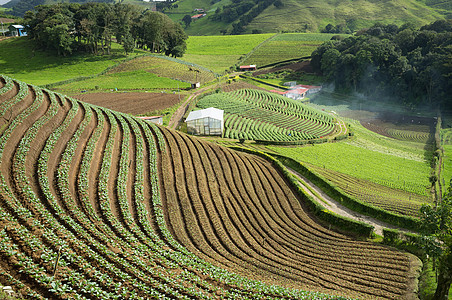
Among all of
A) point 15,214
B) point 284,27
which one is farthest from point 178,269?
point 284,27

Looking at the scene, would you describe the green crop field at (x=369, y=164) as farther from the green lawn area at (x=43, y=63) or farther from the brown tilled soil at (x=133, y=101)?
the green lawn area at (x=43, y=63)

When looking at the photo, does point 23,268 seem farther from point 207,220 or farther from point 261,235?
point 261,235

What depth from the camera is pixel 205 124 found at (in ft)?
181

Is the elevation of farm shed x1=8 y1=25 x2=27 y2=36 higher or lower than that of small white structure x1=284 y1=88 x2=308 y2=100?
higher

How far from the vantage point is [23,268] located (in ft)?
45.2

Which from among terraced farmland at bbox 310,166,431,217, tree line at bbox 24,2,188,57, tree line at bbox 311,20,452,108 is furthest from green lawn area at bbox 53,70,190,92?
tree line at bbox 311,20,452,108

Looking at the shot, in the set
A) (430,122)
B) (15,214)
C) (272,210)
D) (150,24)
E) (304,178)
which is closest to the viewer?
(15,214)

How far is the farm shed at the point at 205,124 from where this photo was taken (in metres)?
54.7

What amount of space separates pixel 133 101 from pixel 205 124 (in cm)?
2333

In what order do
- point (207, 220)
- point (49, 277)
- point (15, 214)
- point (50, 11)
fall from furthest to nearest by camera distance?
1. point (50, 11)
2. point (207, 220)
3. point (15, 214)
4. point (49, 277)

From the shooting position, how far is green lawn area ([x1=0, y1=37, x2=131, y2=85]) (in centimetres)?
8306

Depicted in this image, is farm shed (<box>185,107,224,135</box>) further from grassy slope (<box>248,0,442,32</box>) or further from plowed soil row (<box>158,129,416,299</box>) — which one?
grassy slope (<box>248,0,442,32</box>)

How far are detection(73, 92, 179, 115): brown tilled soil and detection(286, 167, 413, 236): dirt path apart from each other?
127 feet

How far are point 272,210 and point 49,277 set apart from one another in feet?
71.6
